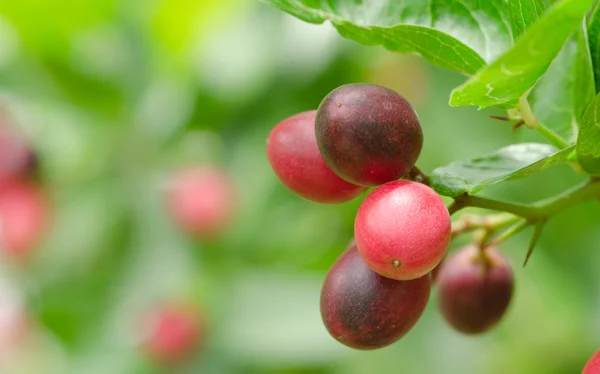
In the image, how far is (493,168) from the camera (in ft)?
3.35

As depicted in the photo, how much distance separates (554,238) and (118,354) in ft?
5.18

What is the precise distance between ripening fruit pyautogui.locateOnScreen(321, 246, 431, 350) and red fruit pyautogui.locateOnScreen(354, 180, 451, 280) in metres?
0.05

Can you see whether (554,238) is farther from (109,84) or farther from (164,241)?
(109,84)

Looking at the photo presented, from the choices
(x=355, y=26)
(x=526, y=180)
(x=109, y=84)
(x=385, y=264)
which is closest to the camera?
(x=385, y=264)

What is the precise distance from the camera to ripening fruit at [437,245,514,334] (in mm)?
1217

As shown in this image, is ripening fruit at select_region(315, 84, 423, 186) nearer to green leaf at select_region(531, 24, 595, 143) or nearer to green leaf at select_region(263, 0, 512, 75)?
green leaf at select_region(263, 0, 512, 75)

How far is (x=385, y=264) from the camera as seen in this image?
89 cm

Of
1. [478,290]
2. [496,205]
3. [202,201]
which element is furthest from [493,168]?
[202,201]

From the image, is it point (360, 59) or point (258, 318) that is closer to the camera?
point (360, 59)

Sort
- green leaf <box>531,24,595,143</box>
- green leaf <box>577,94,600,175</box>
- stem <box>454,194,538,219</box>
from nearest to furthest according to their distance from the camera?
green leaf <box>577,94,600,175</box>, stem <box>454,194,538,219</box>, green leaf <box>531,24,595,143</box>

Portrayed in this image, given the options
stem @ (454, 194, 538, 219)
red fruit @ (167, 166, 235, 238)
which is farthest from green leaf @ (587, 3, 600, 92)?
red fruit @ (167, 166, 235, 238)

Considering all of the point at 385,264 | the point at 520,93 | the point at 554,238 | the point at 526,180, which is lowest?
the point at 554,238

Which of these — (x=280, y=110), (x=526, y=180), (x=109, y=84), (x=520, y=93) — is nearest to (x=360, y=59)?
(x=280, y=110)

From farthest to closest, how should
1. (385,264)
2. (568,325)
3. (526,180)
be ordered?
(568,325)
(526,180)
(385,264)
